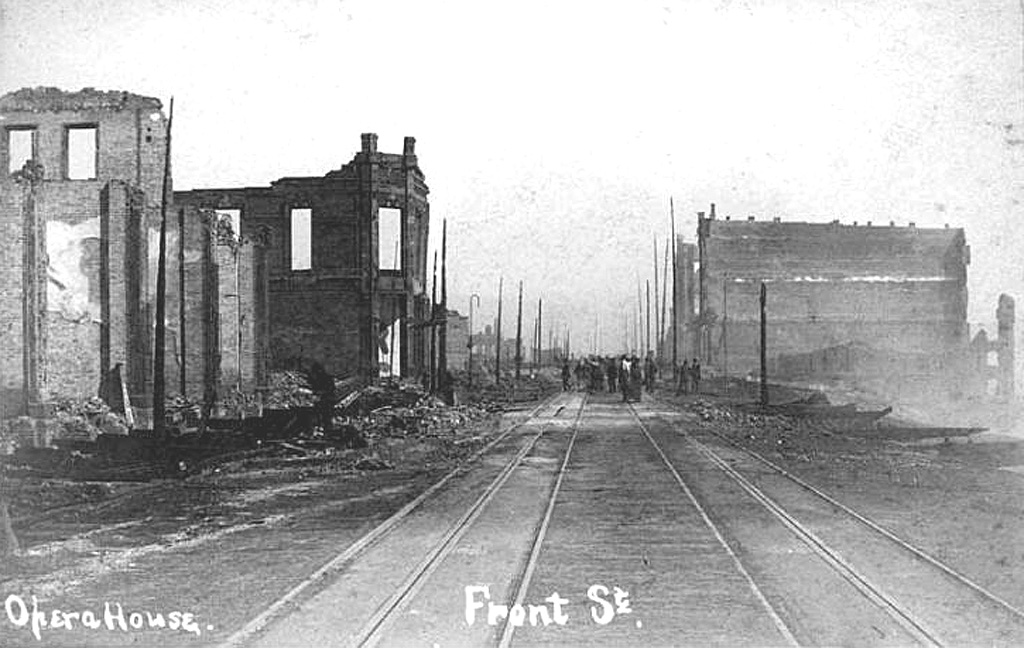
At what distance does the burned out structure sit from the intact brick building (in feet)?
0.19

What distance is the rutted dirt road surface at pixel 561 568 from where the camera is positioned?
614 cm

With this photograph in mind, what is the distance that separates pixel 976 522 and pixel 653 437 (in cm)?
1117

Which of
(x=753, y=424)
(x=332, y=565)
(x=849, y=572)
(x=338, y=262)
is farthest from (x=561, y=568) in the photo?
(x=338, y=262)

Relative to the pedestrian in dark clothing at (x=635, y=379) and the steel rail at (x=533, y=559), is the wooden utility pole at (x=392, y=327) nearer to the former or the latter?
the pedestrian in dark clothing at (x=635, y=379)

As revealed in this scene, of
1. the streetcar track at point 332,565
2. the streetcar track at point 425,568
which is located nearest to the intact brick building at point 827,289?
the streetcar track at point 332,565

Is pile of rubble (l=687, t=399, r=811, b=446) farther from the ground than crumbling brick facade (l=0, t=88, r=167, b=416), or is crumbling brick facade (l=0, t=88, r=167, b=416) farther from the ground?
crumbling brick facade (l=0, t=88, r=167, b=416)

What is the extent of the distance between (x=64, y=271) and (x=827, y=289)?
159 ft

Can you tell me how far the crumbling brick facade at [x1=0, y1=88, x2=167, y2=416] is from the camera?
66.2ft

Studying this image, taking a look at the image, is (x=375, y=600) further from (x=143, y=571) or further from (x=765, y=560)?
(x=765, y=560)

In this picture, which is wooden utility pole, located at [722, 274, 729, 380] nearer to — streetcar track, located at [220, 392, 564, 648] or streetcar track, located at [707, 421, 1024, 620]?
streetcar track, located at [707, 421, 1024, 620]

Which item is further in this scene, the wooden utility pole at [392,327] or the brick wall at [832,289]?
the brick wall at [832,289]

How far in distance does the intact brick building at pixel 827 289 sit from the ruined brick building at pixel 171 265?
23.6 metres

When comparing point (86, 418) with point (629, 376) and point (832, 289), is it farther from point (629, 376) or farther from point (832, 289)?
point (832, 289)

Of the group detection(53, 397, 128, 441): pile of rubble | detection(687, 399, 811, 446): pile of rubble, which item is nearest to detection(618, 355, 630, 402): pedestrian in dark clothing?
detection(687, 399, 811, 446): pile of rubble
